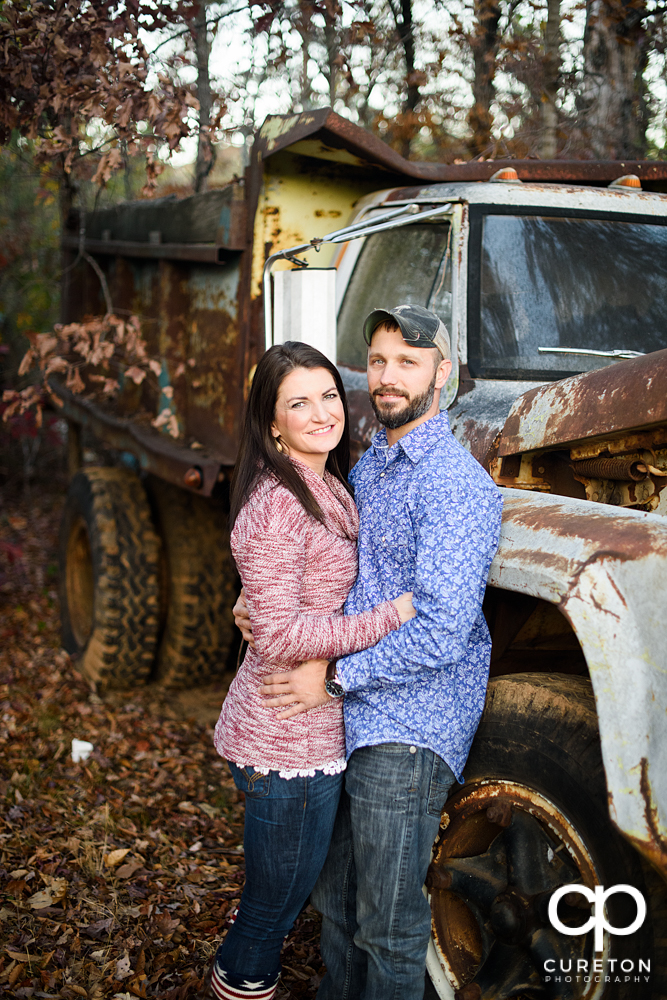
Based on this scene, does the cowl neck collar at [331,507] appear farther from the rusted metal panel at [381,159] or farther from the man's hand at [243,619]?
the rusted metal panel at [381,159]

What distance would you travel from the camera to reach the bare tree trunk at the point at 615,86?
7.45 metres

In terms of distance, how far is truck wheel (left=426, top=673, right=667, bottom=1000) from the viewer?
182 centimetres

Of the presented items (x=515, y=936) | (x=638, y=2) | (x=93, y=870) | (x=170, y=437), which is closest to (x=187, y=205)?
(x=170, y=437)

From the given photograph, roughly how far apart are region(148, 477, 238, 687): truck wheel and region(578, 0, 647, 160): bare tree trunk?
528cm

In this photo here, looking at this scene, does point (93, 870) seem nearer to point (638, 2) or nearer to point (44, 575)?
point (44, 575)

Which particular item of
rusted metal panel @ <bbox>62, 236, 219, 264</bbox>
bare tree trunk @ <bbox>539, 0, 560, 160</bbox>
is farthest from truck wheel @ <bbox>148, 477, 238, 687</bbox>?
bare tree trunk @ <bbox>539, 0, 560, 160</bbox>

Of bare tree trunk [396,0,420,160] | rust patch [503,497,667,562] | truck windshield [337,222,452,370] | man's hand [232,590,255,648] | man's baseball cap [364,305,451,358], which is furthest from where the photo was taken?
bare tree trunk [396,0,420,160]

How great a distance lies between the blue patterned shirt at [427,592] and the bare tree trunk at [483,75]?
6.94 meters

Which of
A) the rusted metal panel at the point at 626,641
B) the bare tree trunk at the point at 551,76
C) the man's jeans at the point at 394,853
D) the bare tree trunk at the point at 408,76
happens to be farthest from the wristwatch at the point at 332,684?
the bare tree trunk at the point at 408,76

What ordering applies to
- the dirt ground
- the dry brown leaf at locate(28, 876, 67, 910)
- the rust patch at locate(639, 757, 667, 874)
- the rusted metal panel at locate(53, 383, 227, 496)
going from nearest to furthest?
the rust patch at locate(639, 757, 667, 874)
the dirt ground
the dry brown leaf at locate(28, 876, 67, 910)
the rusted metal panel at locate(53, 383, 227, 496)

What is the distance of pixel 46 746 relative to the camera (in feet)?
14.1

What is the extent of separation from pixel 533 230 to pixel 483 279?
1.07 feet

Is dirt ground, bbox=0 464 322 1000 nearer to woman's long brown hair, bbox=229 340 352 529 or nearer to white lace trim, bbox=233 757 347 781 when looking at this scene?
white lace trim, bbox=233 757 347 781

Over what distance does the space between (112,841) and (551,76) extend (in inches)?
273
